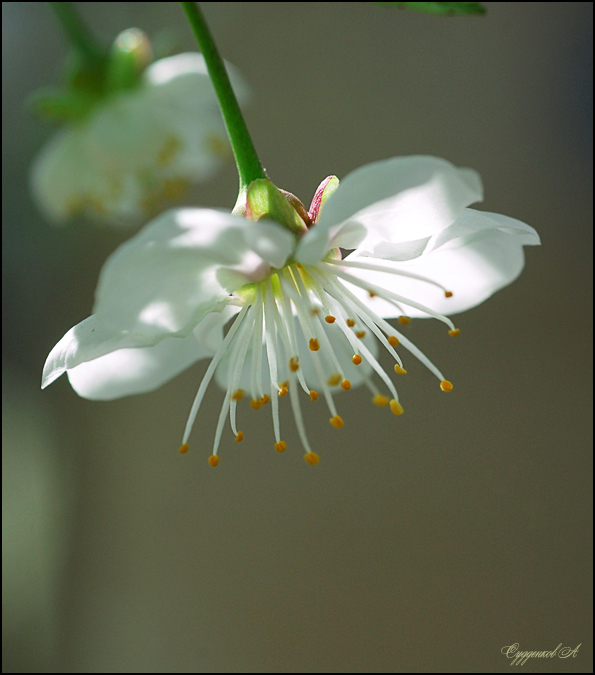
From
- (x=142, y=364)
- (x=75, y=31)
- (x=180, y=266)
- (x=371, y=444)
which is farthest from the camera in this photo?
(x=371, y=444)

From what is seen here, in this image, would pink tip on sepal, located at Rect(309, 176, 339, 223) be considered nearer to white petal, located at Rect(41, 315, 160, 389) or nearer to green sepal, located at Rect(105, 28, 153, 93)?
white petal, located at Rect(41, 315, 160, 389)

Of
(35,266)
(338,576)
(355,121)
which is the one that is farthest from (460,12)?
(35,266)

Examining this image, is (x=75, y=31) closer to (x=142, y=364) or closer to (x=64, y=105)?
(x=64, y=105)

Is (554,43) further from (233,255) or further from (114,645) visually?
(114,645)

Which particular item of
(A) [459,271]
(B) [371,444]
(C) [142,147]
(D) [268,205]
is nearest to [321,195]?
(D) [268,205]

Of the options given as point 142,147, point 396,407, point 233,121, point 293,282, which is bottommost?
point 396,407

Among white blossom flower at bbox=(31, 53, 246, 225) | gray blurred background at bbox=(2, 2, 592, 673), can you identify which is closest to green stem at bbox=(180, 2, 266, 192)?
white blossom flower at bbox=(31, 53, 246, 225)
